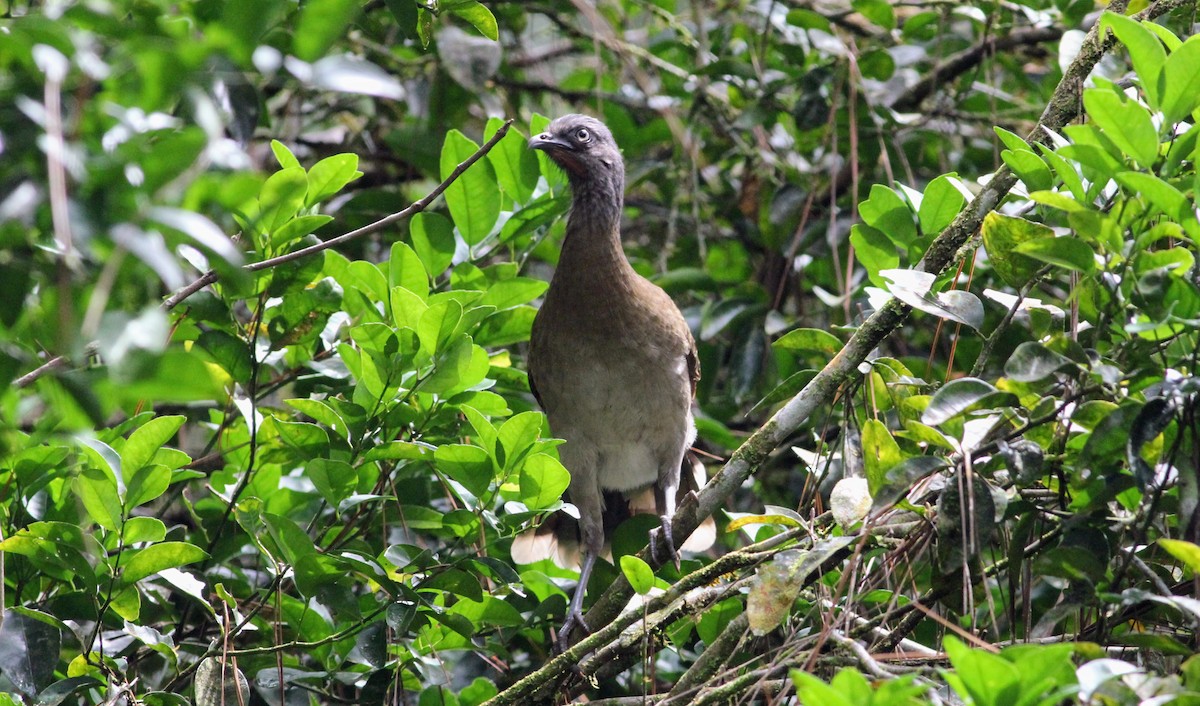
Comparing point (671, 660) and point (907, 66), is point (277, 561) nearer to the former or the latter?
point (671, 660)

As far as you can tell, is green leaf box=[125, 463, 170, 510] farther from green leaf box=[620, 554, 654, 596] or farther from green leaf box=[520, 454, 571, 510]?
green leaf box=[620, 554, 654, 596]

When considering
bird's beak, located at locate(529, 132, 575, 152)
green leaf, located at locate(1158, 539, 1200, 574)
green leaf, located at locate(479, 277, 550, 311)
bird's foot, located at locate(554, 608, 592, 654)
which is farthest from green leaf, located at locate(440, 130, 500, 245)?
green leaf, located at locate(1158, 539, 1200, 574)

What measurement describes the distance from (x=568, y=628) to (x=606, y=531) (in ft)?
5.56

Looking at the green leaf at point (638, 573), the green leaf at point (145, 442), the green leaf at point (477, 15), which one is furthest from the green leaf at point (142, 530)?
the green leaf at point (477, 15)

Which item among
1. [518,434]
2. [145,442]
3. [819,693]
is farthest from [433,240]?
[819,693]

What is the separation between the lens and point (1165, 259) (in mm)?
2330

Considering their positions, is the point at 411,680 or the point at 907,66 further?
the point at 907,66

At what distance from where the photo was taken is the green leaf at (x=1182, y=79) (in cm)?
237

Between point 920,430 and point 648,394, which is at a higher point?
point 920,430

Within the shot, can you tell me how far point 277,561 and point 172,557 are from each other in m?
0.40

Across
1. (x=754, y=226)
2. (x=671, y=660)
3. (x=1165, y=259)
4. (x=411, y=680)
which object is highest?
(x=1165, y=259)

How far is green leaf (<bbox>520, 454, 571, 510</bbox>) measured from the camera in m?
3.27

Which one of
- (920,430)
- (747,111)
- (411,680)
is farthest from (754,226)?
(920,430)

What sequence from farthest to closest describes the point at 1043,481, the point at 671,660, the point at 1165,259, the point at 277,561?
the point at 671,660 → the point at 277,561 → the point at 1043,481 → the point at 1165,259
